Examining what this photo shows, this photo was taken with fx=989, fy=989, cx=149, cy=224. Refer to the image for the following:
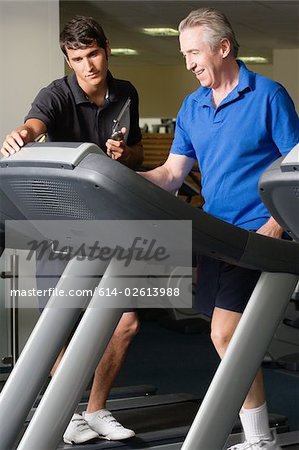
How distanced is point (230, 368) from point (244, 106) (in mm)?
948

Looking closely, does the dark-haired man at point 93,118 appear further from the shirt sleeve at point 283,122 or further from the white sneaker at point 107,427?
the shirt sleeve at point 283,122

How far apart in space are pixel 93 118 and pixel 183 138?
0.45 meters

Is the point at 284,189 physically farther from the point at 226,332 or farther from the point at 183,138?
the point at 183,138

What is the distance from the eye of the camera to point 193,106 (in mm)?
3367

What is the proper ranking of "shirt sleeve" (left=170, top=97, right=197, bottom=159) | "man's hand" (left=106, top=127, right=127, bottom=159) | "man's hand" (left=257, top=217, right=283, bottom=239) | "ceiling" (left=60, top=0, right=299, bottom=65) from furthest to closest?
1. "ceiling" (left=60, top=0, right=299, bottom=65)
2. "shirt sleeve" (left=170, top=97, right=197, bottom=159)
3. "man's hand" (left=106, top=127, right=127, bottom=159)
4. "man's hand" (left=257, top=217, right=283, bottom=239)

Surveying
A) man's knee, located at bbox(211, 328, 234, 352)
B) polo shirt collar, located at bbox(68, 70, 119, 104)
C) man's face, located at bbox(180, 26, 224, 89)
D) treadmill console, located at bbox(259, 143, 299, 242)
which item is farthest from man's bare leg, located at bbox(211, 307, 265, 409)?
polo shirt collar, located at bbox(68, 70, 119, 104)

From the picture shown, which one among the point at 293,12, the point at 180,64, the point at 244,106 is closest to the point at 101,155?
the point at 244,106

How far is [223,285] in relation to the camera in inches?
124

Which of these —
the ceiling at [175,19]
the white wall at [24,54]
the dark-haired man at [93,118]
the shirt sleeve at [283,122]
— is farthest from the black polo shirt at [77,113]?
the ceiling at [175,19]

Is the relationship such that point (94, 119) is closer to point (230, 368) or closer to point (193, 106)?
point (193, 106)

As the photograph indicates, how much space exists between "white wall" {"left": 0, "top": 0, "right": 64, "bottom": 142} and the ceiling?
2.73 metres

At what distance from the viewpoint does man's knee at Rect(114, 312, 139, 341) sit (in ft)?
12.2

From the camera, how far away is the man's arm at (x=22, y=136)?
2855mm

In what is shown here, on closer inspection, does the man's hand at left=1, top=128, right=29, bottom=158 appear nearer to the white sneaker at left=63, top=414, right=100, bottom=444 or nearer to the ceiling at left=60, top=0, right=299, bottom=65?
the white sneaker at left=63, top=414, right=100, bottom=444
